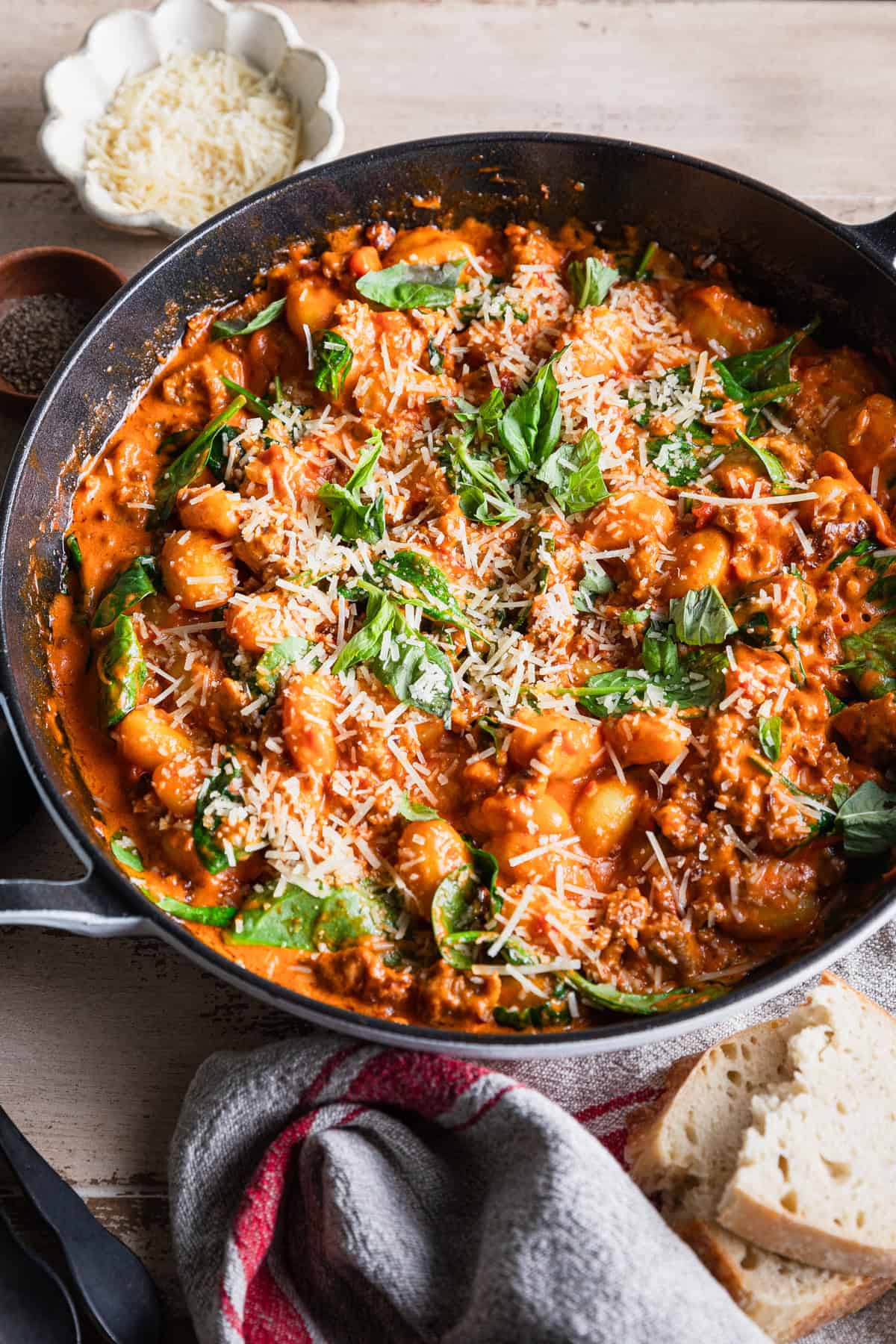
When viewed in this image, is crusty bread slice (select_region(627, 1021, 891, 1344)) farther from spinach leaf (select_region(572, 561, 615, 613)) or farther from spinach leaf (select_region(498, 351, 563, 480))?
spinach leaf (select_region(498, 351, 563, 480))

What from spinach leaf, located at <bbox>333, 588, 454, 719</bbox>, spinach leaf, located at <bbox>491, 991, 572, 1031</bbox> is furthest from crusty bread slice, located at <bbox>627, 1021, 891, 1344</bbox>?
spinach leaf, located at <bbox>333, 588, 454, 719</bbox>

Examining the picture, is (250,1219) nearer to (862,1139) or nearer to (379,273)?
(862,1139)

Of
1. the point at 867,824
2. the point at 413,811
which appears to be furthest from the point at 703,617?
the point at 413,811

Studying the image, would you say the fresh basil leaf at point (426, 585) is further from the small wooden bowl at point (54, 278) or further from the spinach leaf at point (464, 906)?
the small wooden bowl at point (54, 278)

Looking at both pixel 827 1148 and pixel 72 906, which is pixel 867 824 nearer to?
pixel 827 1148

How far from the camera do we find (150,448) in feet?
12.4

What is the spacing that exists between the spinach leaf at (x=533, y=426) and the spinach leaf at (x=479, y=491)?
65 mm

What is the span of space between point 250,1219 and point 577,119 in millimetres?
3638

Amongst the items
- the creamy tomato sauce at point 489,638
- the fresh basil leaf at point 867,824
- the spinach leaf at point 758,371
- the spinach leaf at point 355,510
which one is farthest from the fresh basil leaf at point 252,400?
the fresh basil leaf at point 867,824

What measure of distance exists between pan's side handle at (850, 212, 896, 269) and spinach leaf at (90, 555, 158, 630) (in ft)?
7.10

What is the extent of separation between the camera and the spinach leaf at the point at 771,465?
3488 mm

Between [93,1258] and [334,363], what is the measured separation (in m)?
2.39

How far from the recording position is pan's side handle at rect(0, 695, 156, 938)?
2.68 metres

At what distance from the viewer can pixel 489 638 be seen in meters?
3.36
